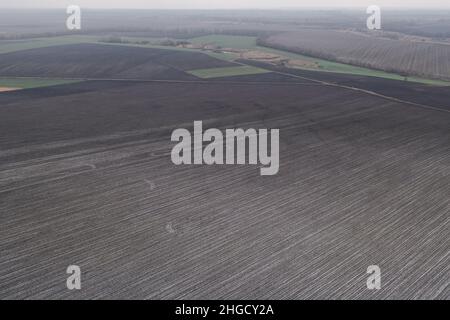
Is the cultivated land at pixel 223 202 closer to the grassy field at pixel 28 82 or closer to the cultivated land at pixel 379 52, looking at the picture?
the grassy field at pixel 28 82

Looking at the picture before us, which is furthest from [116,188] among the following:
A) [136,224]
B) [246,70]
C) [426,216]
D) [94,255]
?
[246,70]

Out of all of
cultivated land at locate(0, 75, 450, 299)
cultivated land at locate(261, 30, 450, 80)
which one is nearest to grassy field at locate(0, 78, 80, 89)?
cultivated land at locate(0, 75, 450, 299)

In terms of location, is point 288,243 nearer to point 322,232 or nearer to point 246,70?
point 322,232

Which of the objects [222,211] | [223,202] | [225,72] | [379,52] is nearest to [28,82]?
[225,72]

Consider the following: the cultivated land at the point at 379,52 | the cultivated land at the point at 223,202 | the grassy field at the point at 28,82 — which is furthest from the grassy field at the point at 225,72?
the cultivated land at the point at 379,52
